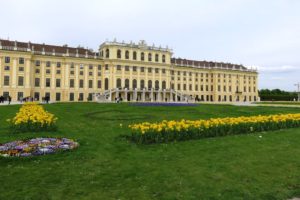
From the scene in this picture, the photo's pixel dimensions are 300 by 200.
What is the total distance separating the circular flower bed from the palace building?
176 feet

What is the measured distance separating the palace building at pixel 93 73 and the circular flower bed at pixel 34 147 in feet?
176

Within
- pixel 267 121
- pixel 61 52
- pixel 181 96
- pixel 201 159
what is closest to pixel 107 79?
pixel 61 52

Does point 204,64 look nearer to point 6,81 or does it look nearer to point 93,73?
point 93,73

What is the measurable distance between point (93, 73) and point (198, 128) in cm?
6037

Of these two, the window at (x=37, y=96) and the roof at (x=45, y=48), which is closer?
the roof at (x=45, y=48)

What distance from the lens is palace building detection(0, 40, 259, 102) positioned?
6044 centimetres

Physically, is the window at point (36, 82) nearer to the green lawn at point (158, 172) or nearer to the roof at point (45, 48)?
the roof at point (45, 48)

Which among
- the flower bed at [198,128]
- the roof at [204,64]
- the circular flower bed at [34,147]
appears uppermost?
the roof at [204,64]

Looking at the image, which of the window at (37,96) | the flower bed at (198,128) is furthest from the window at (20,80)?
the flower bed at (198,128)

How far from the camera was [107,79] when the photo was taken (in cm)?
7056

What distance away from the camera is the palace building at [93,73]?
2379 inches

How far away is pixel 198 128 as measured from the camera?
12.6 metres

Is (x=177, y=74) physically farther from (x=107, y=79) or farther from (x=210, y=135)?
(x=210, y=135)

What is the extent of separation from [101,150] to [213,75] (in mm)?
84246
